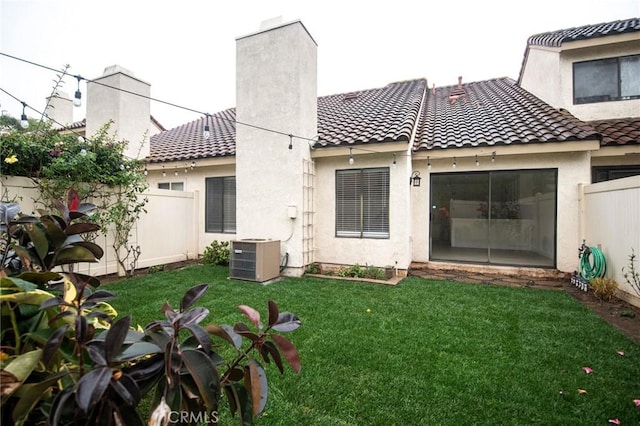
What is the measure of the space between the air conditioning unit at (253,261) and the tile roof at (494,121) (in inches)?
179

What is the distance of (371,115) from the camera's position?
365 inches

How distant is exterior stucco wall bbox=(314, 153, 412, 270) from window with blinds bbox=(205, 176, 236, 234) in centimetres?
283

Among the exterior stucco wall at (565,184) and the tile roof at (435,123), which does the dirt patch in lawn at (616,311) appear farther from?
the tile roof at (435,123)

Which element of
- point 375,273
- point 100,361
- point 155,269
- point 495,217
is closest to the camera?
point 100,361

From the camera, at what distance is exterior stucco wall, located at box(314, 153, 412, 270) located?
7051 mm

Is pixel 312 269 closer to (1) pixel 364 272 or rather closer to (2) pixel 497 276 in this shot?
(1) pixel 364 272

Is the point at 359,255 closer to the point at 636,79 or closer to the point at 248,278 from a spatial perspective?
the point at 248,278

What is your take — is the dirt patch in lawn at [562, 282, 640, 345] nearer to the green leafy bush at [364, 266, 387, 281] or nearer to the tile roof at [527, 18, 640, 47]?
the green leafy bush at [364, 266, 387, 281]

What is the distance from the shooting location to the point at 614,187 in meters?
5.50

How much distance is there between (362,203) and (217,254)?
14.0 feet

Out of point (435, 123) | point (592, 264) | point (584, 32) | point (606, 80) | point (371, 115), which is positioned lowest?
point (592, 264)

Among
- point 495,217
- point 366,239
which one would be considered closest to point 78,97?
point 366,239

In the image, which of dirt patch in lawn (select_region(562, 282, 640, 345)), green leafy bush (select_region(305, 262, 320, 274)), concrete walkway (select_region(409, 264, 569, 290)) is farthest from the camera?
green leafy bush (select_region(305, 262, 320, 274))

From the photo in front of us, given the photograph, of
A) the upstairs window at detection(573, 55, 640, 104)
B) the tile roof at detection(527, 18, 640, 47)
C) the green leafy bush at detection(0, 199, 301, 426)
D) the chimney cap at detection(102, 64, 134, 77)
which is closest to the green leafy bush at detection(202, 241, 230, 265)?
the chimney cap at detection(102, 64, 134, 77)
